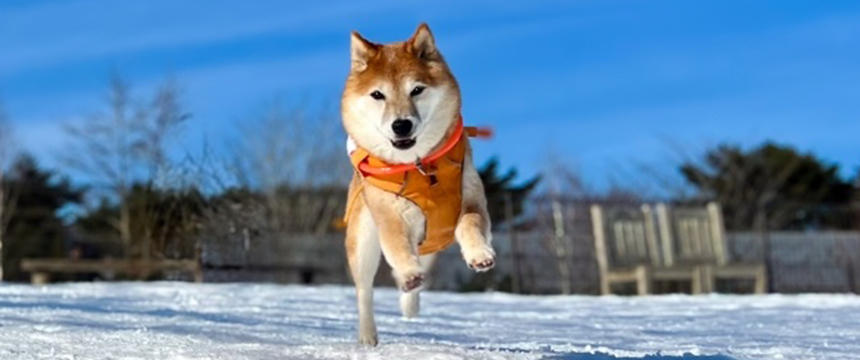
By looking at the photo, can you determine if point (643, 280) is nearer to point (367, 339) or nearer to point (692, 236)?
point (692, 236)

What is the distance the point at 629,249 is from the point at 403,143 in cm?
957

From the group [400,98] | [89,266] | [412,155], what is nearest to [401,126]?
[400,98]

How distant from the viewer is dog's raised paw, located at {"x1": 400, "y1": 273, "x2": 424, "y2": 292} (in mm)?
3578

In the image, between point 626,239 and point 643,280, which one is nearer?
point 643,280

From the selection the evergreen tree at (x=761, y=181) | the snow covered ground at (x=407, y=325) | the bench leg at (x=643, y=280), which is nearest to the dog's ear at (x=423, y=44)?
the snow covered ground at (x=407, y=325)

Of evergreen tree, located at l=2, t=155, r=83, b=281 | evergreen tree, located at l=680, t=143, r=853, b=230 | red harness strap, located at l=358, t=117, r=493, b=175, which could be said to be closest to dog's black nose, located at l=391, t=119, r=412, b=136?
red harness strap, located at l=358, t=117, r=493, b=175

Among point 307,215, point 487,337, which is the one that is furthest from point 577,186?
point 487,337

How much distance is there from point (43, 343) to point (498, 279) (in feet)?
36.5

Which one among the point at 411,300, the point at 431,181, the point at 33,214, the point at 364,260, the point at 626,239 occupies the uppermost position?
the point at 33,214

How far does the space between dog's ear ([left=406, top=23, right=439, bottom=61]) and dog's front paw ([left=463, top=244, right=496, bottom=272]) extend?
Answer: 0.56 metres

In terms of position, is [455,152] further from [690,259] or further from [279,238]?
[279,238]

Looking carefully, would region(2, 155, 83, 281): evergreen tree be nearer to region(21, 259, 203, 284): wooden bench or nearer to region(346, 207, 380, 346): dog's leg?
region(21, 259, 203, 284): wooden bench

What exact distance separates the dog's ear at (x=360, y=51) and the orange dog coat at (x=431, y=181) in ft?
0.83

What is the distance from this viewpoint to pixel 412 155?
3.64 meters
